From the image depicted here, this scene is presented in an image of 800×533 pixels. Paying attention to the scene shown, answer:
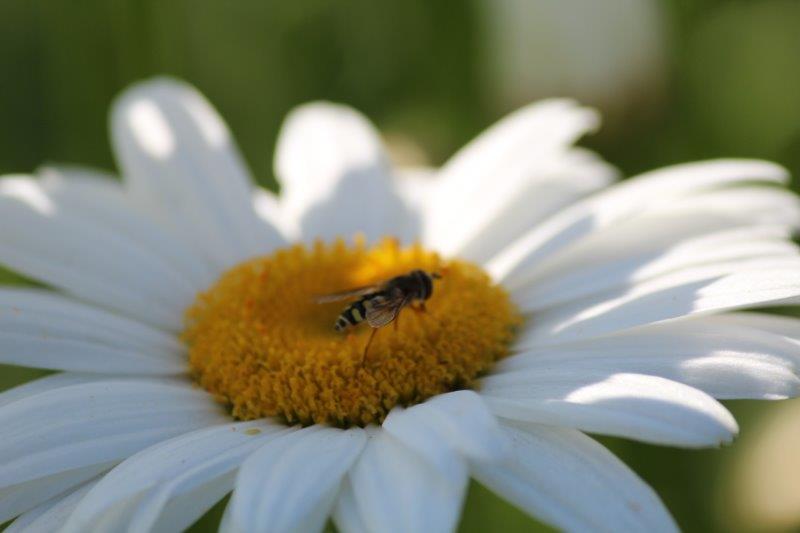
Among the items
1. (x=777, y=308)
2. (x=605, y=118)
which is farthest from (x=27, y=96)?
(x=777, y=308)

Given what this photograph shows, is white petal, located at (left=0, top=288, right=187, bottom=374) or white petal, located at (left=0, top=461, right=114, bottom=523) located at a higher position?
white petal, located at (left=0, top=288, right=187, bottom=374)

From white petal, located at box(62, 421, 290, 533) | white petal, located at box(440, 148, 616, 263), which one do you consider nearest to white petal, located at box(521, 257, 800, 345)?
white petal, located at box(440, 148, 616, 263)

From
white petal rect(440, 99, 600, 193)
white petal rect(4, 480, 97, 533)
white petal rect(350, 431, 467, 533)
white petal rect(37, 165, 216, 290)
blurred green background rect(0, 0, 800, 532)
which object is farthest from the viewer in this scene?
blurred green background rect(0, 0, 800, 532)

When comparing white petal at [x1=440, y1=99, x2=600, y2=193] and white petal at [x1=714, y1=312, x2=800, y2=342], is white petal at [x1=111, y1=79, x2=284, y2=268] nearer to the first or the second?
white petal at [x1=440, y1=99, x2=600, y2=193]

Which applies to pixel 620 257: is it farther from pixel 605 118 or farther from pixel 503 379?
pixel 605 118

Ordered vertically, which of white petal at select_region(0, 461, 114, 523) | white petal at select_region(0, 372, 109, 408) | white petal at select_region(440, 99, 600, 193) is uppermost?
white petal at select_region(440, 99, 600, 193)

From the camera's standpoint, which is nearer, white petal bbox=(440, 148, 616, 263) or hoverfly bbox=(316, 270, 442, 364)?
hoverfly bbox=(316, 270, 442, 364)

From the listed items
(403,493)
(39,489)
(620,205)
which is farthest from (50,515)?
(620,205)
